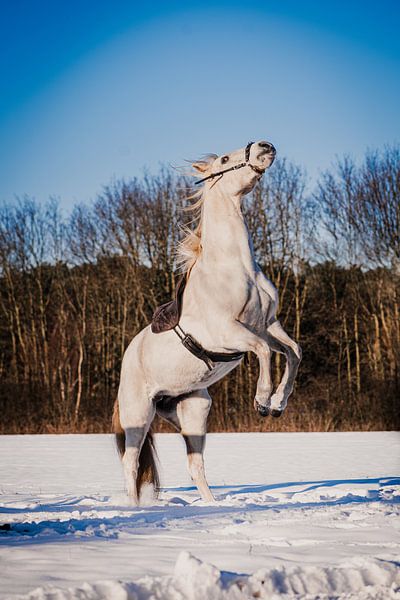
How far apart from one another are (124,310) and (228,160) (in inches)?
755

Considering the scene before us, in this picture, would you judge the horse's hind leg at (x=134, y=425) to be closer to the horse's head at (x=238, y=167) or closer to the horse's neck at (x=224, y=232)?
the horse's neck at (x=224, y=232)

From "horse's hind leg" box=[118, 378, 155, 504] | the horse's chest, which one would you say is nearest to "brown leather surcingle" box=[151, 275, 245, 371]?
the horse's chest

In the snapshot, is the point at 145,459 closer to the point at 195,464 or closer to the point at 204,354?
the point at 195,464

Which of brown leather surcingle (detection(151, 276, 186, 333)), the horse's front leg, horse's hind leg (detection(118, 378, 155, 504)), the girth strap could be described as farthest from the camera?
horse's hind leg (detection(118, 378, 155, 504))

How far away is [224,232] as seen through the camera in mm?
6473

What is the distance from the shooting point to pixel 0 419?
22.2m

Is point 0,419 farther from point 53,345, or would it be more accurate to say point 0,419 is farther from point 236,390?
point 236,390

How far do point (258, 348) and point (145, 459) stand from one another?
2098mm

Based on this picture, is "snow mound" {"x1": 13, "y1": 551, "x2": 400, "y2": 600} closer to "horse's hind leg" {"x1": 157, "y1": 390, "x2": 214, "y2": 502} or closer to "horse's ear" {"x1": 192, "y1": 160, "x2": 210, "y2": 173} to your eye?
"horse's hind leg" {"x1": 157, "y1": 390, "x2": 214, "y2": 502}

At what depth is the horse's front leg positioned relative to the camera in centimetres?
593

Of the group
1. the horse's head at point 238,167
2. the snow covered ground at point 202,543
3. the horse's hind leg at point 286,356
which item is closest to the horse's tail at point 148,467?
the snow covered ground at point 202,543

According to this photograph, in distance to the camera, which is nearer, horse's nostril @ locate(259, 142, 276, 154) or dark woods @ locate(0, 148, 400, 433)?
horse's nostril @ locate(259, 142, 276, 154)

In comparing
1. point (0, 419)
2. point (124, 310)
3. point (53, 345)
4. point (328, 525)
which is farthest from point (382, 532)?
point (53, 345)

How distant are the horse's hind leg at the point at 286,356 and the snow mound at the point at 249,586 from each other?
2.92m
